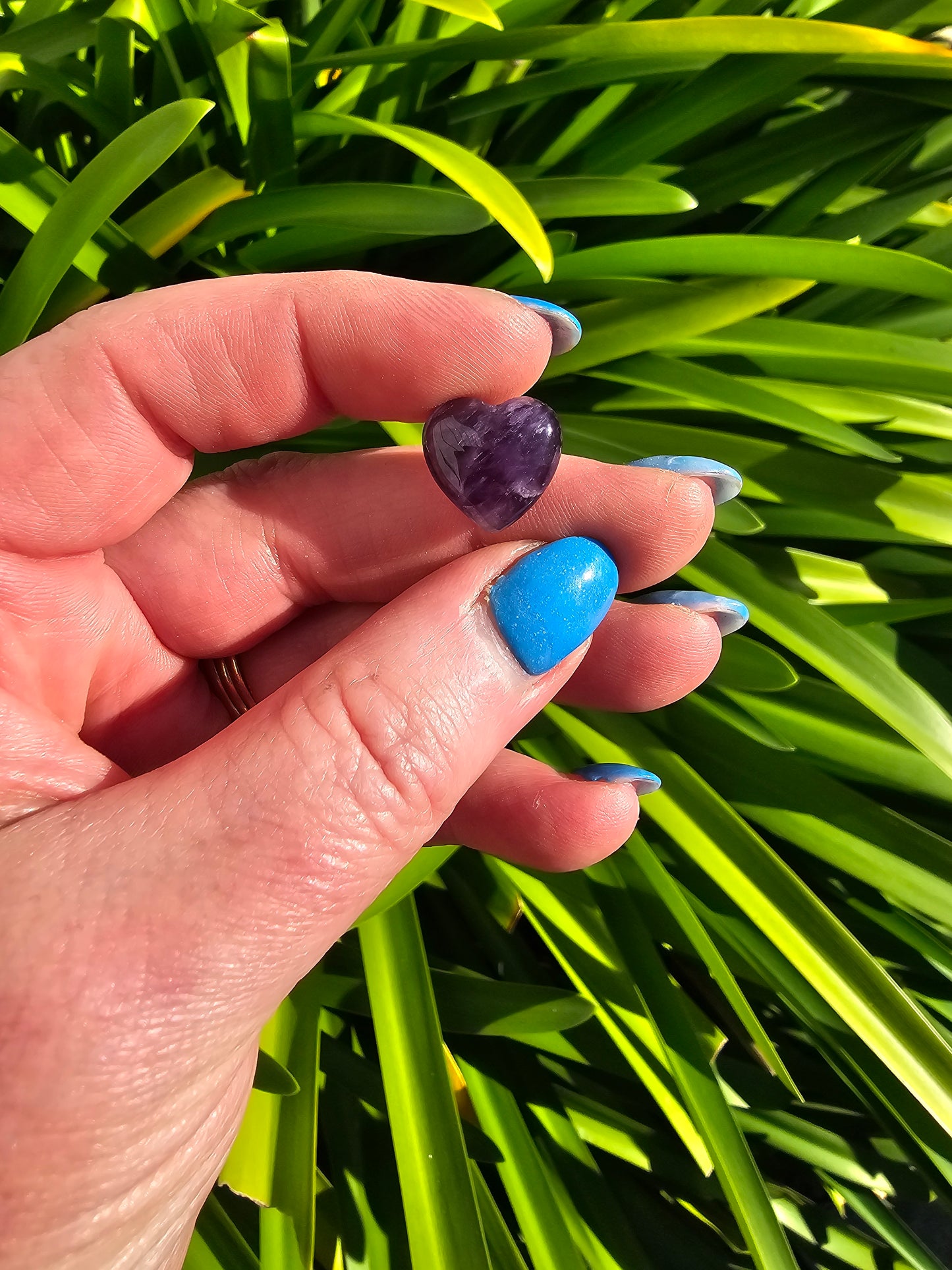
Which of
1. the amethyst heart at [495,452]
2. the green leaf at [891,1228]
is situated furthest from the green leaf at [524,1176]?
the amethyst heart at [495,452]

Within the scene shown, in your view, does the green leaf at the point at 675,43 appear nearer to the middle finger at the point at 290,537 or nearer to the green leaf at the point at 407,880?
the middle finger at the point at 290,537

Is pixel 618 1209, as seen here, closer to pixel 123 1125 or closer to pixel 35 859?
pixel 123 1125

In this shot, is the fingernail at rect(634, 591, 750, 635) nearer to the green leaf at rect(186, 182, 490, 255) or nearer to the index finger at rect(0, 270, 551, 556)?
the index finger at rect(0, 270, 551, 556)

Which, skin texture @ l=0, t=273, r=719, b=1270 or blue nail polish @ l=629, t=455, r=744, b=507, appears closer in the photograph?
skin texture @ l=0, t=273, r=719, b=1270

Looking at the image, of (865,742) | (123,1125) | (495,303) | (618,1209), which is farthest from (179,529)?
(618,1209)

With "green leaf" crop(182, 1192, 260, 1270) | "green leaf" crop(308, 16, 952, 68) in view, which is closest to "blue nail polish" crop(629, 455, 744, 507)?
"green leaf" crop(308, 16, 952, 68)
